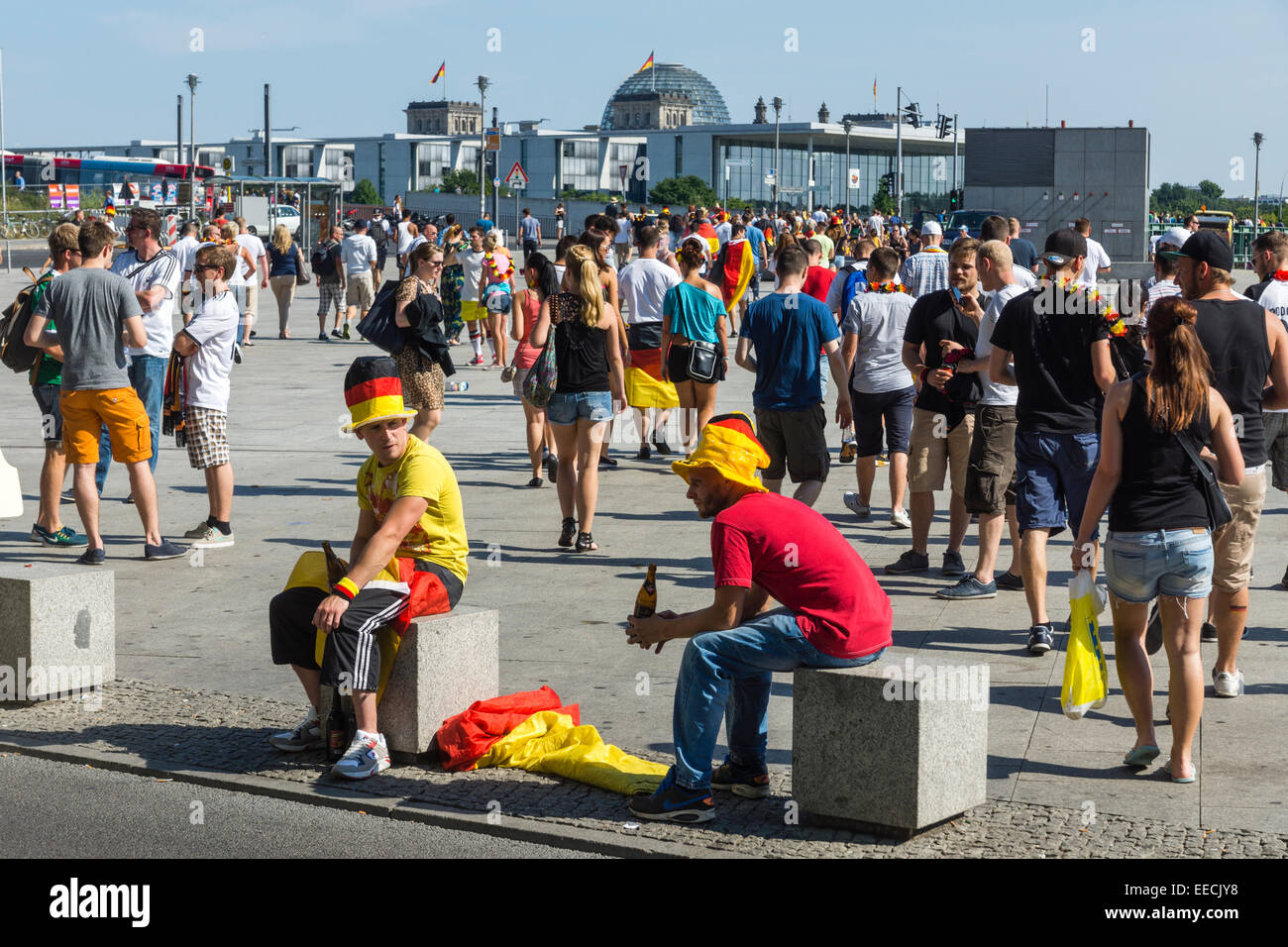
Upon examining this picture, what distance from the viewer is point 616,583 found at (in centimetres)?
877

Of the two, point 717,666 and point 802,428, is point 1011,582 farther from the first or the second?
point 717,666

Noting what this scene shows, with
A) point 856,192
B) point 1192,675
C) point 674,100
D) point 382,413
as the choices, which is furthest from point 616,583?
point 674,100

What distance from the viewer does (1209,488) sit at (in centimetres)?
547

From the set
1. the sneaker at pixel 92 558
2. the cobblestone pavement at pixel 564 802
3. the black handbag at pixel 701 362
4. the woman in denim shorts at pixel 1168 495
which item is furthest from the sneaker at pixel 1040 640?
the sneaker at pixel 92 558

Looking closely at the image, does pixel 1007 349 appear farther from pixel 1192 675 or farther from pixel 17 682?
pixel 17 682

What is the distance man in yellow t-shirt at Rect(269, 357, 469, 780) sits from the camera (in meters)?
5.52

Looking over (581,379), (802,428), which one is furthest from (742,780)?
(581,379)

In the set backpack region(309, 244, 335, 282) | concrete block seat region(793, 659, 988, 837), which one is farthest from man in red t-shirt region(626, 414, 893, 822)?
backpack region(309, 244, 335, 282)

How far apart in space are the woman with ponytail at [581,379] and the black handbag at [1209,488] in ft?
14.9

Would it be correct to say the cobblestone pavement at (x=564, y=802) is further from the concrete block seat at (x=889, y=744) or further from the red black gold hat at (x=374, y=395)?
the red black gold hat at (x=374, y=395)

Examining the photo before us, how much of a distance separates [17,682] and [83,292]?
10.0 ft

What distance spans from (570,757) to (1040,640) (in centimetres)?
263

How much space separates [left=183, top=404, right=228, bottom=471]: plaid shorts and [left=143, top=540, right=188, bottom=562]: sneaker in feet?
1.66

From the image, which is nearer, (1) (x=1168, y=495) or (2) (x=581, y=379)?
(1) (x=1168, y=495)
